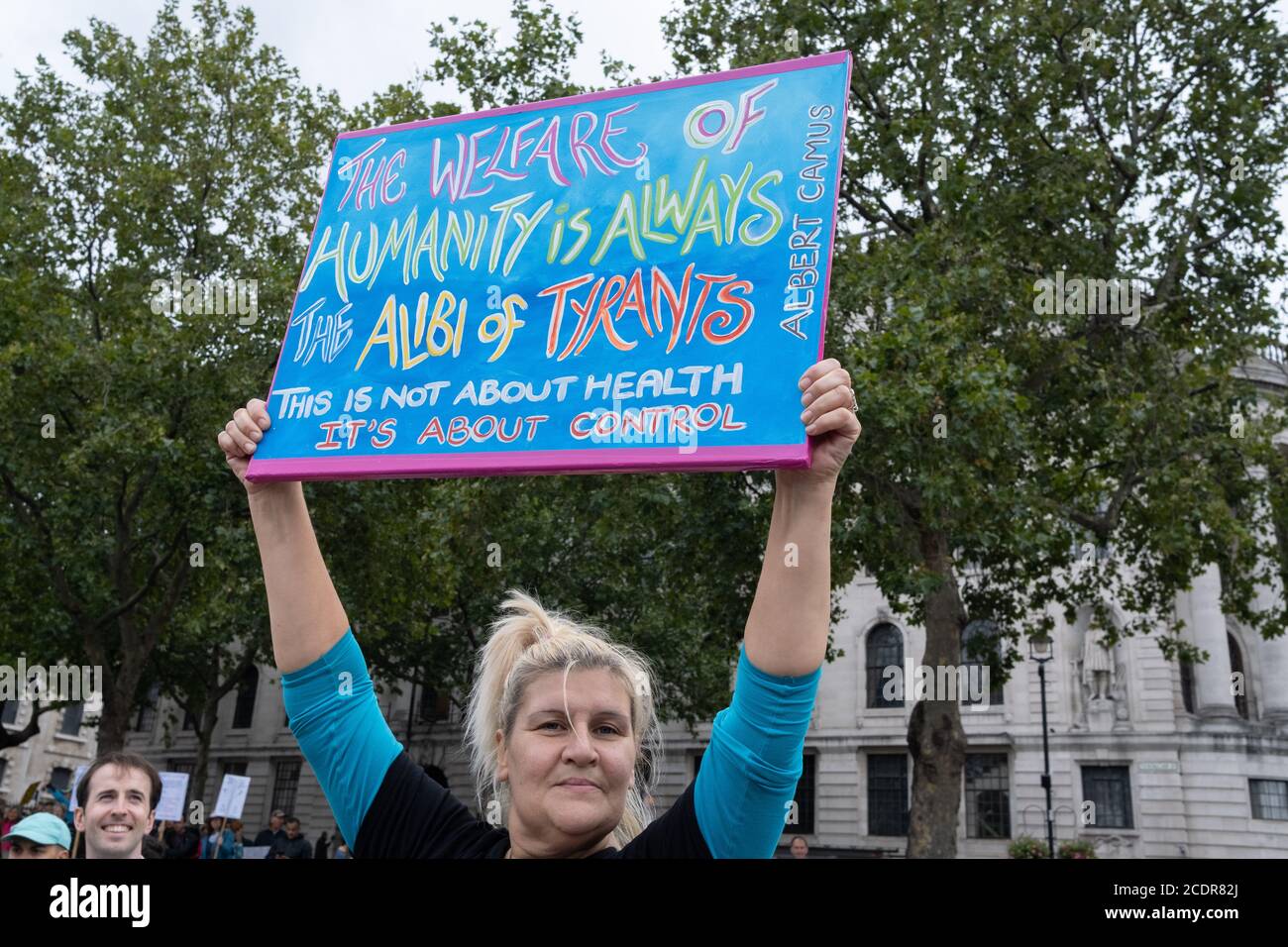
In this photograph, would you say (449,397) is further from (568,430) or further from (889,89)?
(889,89)

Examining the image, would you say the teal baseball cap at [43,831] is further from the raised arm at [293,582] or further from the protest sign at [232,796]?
the protest sign at [232,796]

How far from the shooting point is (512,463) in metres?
2.87

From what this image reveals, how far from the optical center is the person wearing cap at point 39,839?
5.55 metres

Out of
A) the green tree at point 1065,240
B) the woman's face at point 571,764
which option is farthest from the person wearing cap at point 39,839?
the green tree at point 1065,240

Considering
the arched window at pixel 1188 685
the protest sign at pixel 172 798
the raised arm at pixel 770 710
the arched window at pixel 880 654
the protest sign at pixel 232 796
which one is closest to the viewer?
the raised arm at pixel 770 710

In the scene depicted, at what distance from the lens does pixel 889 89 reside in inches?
752

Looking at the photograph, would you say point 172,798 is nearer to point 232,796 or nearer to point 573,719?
point 232,796

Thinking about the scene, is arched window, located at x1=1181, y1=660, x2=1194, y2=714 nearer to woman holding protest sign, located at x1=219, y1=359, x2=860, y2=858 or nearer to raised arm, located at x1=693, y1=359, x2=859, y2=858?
woman holding protest sign, located at x1=219, y1=359, x2=860, y2=858

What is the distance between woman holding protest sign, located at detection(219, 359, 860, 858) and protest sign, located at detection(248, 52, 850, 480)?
11.8 inches

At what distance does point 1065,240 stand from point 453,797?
1770cm

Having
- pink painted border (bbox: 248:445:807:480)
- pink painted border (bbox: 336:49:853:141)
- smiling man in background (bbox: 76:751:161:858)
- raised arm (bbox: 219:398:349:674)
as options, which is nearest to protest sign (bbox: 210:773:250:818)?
smiling man in background (bbox: 76:751:161:858)

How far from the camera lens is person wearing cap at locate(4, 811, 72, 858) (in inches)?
218

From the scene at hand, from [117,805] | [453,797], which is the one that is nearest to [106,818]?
[117,805]

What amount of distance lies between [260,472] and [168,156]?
22.7 metres
